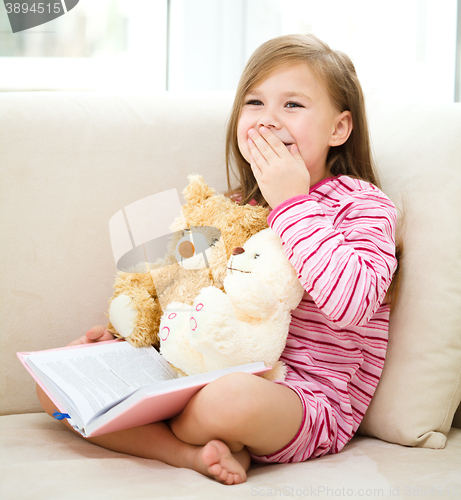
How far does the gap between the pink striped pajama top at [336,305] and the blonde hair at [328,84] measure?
0.32 ft

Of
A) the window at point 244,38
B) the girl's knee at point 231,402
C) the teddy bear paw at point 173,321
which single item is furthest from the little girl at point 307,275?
the window at point 244,38

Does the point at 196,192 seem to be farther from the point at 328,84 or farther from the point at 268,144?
the point at 328,84

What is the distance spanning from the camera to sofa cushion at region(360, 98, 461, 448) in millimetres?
770

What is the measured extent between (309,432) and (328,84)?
598 millimetres

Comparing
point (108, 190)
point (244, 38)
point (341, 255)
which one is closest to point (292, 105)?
point (341, 255)

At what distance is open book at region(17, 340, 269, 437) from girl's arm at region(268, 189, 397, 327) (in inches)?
5.7

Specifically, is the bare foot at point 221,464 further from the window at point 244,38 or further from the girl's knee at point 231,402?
the window at point 244,38

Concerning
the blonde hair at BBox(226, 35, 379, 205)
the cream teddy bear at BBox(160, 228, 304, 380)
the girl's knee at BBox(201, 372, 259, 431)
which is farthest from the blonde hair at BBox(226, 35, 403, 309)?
the girl's knee at BBox(201, 372, 259, 431)

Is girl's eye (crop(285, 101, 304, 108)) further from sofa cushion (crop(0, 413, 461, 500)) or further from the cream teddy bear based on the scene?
sofa cushion (crop(0, 413, 461, 500))

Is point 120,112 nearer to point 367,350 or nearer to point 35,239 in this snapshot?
point 35,239

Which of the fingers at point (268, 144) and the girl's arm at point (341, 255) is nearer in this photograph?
the girl's arm at point (341, 255)

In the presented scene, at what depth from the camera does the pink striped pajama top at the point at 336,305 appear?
2.28 ft

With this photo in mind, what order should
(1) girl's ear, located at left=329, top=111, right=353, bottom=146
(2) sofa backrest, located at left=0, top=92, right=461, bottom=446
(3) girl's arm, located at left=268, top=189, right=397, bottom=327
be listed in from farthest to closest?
(1) girl's ear, located at left=329, top=111, right=353, bottom=146
(2) sofa backrest, located at left=0, top=92, right=461, bottom=446
(3) girl's arm, located at left=268, top=189, right=397, bottom=327

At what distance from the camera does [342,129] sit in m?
0.93
